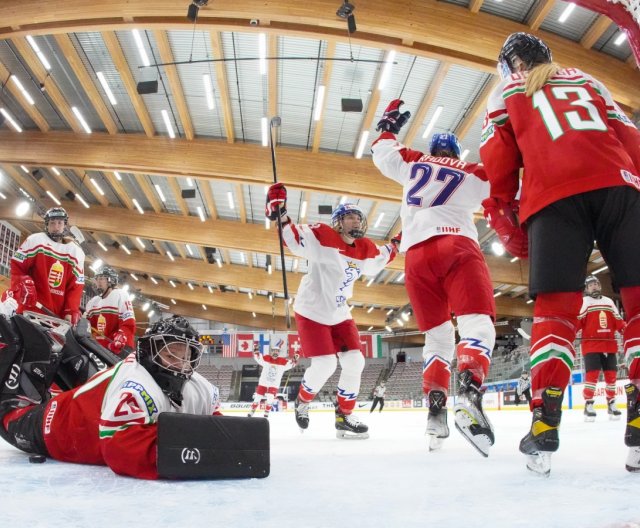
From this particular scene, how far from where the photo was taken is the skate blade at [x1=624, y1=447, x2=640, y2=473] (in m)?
1.56

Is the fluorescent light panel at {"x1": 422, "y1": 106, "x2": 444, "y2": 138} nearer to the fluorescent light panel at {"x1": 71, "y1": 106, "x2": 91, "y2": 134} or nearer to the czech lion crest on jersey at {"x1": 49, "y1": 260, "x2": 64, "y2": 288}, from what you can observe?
the fluorescent light panel at {"x1": 71, "y1": 106, "x2": 91, "y2": 134}

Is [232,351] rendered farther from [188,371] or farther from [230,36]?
[188,371]

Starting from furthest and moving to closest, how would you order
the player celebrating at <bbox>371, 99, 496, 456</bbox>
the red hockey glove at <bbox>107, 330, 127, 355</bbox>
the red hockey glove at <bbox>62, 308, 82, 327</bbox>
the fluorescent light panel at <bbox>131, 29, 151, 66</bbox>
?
the fluorescent light panel at <bbox>131, 29, 151, 66</bbox>
the red hockey glove at <bbox>107, 330, 127, 355</bbox>
the red hockey glove at <bbox>62, 308, 82, 327</bbox>
the player celebrating at <bbox>371, 99, 496, 456</bbox>

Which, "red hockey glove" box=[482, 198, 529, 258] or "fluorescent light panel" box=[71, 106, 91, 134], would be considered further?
"fluorescent light panel" box=[71, 106, 91, 134]

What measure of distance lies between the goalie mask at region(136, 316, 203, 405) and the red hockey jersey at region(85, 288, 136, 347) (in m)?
3.89

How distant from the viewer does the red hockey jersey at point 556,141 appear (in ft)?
5.61

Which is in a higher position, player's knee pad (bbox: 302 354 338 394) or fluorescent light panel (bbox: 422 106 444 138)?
fluorescent light panel (bbox: 422 106 444 138)

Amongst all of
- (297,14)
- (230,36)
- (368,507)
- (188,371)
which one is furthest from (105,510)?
(230,36)

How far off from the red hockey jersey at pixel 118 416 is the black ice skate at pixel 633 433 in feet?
4.67

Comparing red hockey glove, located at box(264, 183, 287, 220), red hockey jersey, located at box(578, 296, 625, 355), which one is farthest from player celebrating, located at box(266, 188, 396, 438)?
red hockey jersey, located at box(578, 296, 625, 355)

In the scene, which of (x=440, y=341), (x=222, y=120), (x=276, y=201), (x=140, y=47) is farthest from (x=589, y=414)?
(x=222, y=120)

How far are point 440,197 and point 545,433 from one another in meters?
1.49

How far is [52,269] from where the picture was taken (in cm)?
446

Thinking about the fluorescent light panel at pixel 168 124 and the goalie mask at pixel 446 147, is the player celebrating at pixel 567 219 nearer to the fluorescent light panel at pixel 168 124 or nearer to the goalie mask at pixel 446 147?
the goalie mask at pixel 446 147
